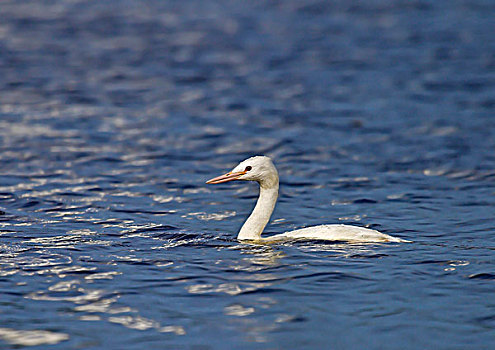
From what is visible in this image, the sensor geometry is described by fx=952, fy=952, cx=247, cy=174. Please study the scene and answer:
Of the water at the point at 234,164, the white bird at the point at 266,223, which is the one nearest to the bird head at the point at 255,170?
the white bird at the point at 266,223

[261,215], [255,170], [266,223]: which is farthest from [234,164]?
[255,170]

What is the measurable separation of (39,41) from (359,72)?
39.1 ft

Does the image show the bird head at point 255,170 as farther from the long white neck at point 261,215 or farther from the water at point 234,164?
the water at point 234,164

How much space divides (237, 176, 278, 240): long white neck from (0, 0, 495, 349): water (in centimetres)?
34

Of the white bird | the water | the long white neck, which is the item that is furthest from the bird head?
the water

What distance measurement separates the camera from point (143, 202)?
17375 millimetres

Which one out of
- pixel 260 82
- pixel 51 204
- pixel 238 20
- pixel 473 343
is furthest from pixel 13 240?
pixel 238 20

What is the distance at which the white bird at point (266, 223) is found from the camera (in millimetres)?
14305

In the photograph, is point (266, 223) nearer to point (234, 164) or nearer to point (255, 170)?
point (255, 170)

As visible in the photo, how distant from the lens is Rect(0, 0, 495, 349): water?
1175 centimetres

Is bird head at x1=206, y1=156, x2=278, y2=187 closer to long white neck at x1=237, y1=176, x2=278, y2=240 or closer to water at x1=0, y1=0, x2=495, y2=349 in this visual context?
long white neck at x1=237, y1=176, x2=278, y2=240

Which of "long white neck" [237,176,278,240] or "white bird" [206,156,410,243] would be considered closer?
"white bird" [206,156,410,243]

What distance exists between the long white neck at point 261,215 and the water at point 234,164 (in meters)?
0.34

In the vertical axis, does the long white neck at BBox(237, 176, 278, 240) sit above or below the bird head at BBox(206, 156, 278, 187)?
below
